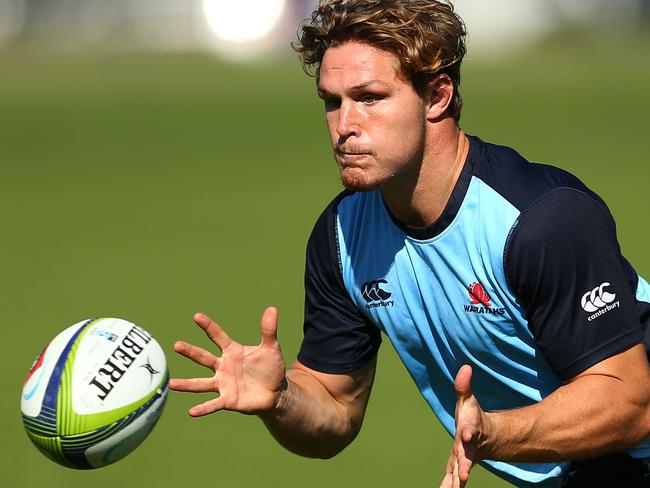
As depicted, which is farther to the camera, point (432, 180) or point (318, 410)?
point (318, 410)

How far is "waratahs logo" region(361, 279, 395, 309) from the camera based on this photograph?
561 cm

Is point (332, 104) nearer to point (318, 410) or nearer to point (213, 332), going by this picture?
point (213, 332)

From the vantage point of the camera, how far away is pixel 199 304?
40.7 ft

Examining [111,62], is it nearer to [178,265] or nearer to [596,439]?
[178,265]

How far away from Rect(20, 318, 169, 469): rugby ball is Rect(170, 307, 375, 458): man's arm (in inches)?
8.2

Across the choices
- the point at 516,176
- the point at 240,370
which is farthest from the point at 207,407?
the point at 516,176

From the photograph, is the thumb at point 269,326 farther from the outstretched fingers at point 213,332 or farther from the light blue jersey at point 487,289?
the light blue jersey at point 487,289

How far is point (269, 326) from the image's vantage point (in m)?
→ 5.16

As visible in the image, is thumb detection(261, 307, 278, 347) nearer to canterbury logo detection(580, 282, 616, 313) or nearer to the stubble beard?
the stubble beard

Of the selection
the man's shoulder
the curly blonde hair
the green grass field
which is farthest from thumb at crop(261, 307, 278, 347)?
the green grass field

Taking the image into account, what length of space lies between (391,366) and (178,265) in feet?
→ 14.2

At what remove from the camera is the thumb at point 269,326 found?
5.13 meters

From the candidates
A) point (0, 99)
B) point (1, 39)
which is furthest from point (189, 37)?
point (0, 99)

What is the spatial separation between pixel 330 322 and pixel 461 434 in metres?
1.67
